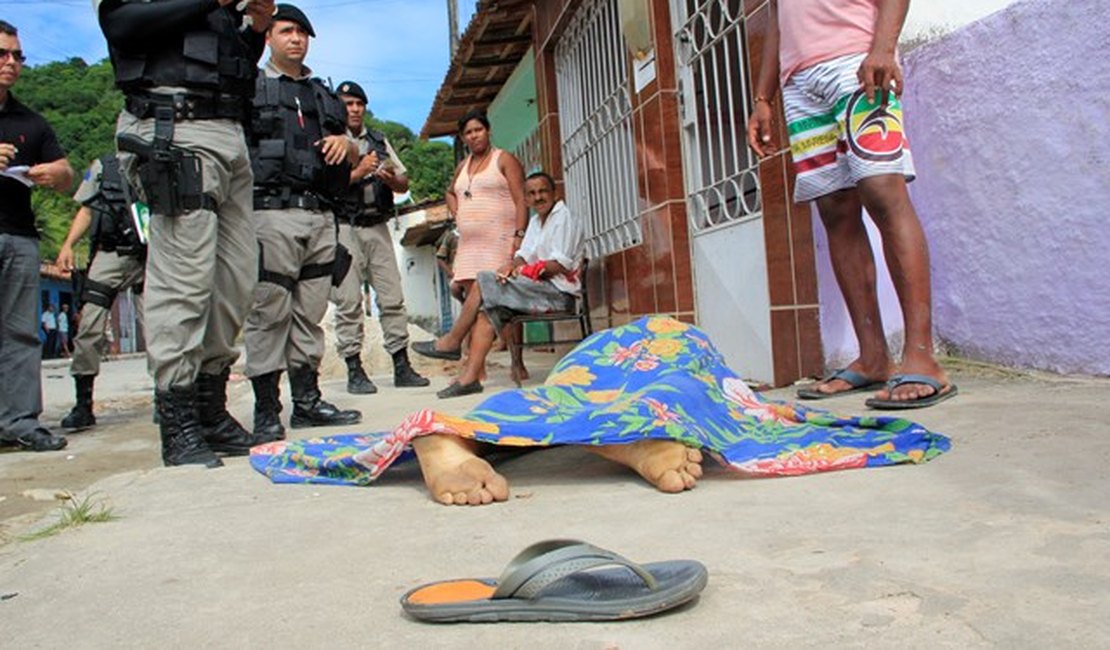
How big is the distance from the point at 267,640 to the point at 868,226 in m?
2.92

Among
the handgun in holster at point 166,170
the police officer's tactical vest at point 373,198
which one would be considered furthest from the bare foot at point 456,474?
the police officer's tactical vest at point 373,198

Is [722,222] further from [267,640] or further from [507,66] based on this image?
[507,66]

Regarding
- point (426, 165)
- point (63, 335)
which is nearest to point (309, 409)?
point (63, 335)

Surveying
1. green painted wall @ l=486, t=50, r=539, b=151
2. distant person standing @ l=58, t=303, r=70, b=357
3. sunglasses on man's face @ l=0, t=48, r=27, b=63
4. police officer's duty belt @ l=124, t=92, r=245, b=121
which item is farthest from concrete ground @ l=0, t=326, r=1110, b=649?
distant person standing @ l=58, t=303, r=70, b=357

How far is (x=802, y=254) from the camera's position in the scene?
3.63 meters

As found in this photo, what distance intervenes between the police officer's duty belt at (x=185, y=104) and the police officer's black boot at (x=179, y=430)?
856 mm

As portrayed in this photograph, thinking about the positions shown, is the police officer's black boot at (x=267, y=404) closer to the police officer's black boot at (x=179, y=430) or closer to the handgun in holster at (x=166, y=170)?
the police officer's black boot at (x=179, y=430)

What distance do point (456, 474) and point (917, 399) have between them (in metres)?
1.50

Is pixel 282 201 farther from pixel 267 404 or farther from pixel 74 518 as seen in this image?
pixel 74 518

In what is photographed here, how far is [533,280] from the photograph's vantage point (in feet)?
16.3

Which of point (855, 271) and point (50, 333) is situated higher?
point (50, 333)

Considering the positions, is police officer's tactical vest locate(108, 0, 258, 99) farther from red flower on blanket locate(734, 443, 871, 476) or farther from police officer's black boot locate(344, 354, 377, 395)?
police officer's black boot locate(344, 354, 377, 395)

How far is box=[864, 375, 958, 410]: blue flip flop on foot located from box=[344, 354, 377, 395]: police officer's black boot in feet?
10.9

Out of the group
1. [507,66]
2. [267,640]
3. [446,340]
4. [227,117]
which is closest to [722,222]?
[446,340]
